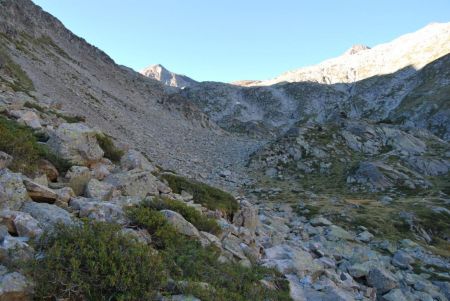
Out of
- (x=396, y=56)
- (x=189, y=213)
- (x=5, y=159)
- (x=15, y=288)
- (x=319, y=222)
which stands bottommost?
(x=319, y=222)

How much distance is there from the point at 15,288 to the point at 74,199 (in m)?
3.82

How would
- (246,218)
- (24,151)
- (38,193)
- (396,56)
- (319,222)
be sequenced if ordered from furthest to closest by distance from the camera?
(396,56) < (319,222) < (246,218) < (24,151) < (38,193)

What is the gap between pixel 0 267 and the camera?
593cm

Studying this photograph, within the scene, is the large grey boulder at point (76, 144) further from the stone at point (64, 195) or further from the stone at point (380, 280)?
the stone at point (380, 280)

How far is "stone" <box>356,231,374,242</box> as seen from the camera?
76.1 feet

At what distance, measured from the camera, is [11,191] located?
317 inches

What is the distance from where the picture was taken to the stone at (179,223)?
31.6 feet

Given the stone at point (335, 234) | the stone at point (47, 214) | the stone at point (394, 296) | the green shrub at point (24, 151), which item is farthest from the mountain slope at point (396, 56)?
the stone at point (47, 214)

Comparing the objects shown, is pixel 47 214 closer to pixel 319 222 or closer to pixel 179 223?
pixel 179 223

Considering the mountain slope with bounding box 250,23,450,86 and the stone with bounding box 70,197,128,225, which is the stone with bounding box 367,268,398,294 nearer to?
the stone with bounding box 70,197,128,225

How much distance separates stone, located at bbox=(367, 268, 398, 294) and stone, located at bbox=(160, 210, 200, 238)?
7.71 meters

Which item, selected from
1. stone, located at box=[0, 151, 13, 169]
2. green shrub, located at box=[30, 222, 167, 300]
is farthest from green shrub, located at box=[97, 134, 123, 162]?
→ green shrub, located at box=[30, 222, 167, 300]

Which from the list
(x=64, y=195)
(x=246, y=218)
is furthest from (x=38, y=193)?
(x=246, y=218)

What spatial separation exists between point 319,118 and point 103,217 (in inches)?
5835
